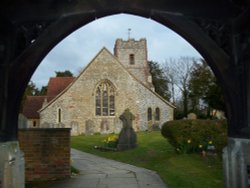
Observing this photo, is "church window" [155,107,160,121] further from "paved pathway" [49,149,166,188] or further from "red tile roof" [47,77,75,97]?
"paved pathway" [49,149,166,188]

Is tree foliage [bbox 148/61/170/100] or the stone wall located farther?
tree foliage [bbox 148/61/170/100]

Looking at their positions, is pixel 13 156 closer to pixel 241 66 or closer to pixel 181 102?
pixel 241 66

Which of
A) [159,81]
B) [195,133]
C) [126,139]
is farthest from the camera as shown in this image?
[159,81]

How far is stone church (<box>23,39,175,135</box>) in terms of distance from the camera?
3859 centimetres

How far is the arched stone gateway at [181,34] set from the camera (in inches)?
164

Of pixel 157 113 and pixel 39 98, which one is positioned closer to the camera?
pixel 157 113

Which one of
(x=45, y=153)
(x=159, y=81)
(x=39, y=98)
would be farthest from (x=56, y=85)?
(x=45, y=153)

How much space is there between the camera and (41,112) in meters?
38.3

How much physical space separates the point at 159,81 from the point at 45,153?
161 ft

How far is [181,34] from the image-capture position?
4.50 meters

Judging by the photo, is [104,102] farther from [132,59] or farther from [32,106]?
[132,59]

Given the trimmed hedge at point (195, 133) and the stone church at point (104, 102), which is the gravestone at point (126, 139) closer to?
the trimmed hedge at point (195, 133)

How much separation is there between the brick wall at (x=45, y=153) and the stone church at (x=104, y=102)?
29.6 metres

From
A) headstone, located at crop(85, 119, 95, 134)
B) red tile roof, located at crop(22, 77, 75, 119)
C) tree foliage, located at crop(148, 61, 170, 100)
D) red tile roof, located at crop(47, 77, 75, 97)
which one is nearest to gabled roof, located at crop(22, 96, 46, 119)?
red tile roof, located at crop(22, 77, 75, 119)
